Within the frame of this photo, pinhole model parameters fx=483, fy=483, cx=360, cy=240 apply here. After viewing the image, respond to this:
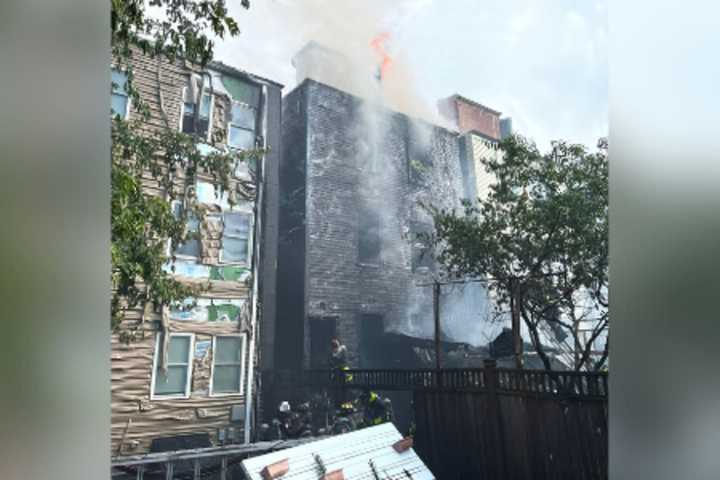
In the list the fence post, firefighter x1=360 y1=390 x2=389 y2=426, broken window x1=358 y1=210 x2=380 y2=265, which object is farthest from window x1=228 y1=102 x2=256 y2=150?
the fence post

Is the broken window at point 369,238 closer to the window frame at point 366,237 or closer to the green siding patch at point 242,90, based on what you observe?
the window frame at point 366,237

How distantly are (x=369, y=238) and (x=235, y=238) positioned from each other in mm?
788

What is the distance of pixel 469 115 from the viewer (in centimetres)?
302

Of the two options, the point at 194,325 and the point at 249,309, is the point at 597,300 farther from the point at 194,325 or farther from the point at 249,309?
the point at 194,325

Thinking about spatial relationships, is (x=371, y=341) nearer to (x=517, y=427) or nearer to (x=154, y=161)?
(x=517, y=427)

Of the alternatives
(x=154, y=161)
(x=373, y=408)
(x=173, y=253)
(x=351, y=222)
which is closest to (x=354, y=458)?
(x=373, y=408)

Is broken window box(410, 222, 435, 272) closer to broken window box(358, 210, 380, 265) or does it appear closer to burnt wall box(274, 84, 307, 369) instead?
broken window box(358, 210, 380, 265)

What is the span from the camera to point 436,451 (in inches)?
112

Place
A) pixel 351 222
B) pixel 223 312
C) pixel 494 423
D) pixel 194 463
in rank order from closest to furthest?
pixel 194 463, pixel 223 312, pixel 494 423, pixel 351 222

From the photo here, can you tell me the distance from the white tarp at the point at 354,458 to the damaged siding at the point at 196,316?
0.99 feet

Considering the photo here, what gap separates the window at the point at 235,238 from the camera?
9.07 feet

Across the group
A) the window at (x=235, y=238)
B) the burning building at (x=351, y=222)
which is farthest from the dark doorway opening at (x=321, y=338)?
the window at (x=235, y=238)

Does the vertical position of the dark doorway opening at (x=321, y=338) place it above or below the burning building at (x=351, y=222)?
below

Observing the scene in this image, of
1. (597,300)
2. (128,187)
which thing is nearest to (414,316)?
(597,300)
